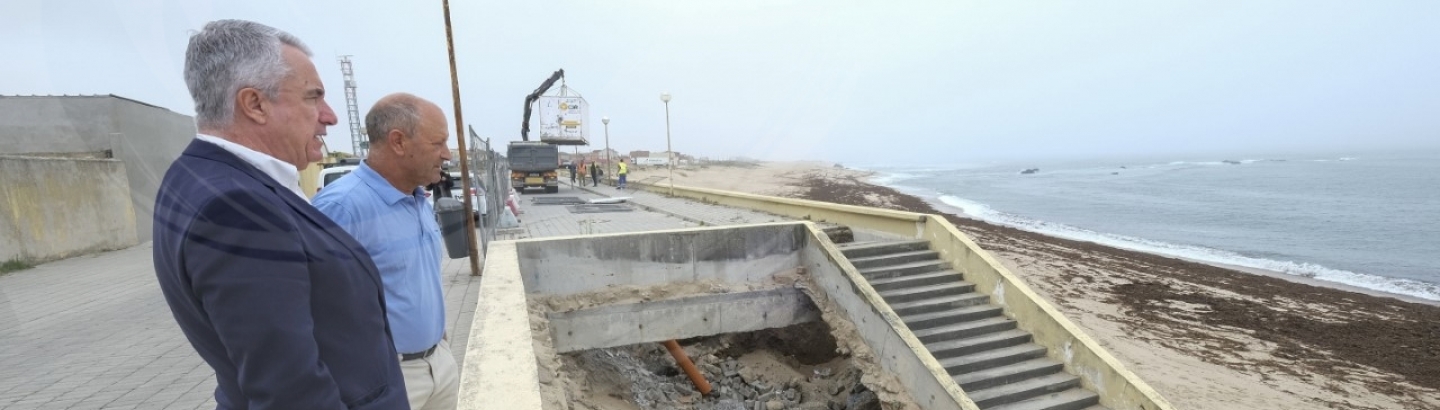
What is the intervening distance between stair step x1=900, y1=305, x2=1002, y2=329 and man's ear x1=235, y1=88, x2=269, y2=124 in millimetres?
7039

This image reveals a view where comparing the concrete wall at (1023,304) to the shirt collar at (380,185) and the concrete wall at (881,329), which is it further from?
the shirt collar at (380,185)

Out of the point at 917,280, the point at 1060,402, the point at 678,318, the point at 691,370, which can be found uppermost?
the point at 917,280

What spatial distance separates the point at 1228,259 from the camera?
20.8 metres

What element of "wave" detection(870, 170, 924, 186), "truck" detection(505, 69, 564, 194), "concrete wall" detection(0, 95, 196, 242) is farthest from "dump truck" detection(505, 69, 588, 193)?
"wave" detection(870, 170, 924, 186)

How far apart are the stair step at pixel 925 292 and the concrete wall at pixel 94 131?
12269 millimetres

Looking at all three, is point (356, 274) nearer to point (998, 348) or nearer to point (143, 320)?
point (143, 320)

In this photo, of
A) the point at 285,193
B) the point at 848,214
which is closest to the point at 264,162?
the point at 285,193

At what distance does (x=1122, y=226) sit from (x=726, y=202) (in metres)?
24.1

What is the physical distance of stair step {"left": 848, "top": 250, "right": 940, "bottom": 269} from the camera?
8199mm

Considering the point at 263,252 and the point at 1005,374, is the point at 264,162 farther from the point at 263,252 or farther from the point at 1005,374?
the point at 1005,374

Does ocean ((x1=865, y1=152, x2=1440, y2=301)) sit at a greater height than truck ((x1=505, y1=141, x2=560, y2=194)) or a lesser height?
lesser

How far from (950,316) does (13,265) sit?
42.8 feet

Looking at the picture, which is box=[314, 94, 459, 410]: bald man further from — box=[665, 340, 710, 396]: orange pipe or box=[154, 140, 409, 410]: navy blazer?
box=[665, 340, 710, 396]: orange pipe

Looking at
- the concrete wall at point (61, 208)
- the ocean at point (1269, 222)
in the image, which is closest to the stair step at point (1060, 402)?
the concrete wall at point (61, 208)
